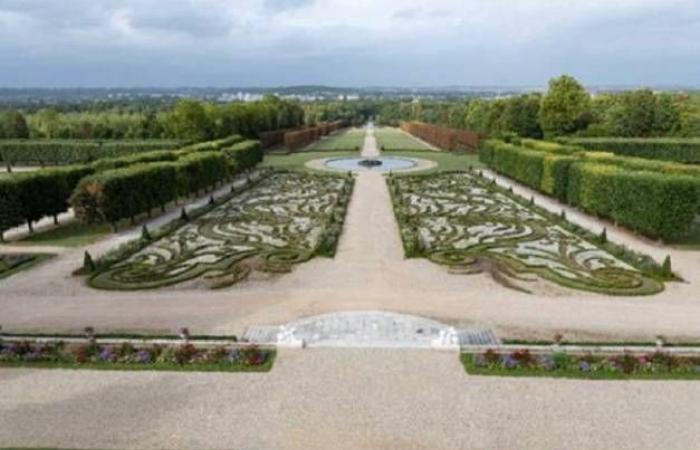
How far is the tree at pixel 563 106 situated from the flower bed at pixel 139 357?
215 feet

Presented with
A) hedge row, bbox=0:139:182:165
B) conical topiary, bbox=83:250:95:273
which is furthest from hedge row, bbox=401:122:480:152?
conical topiary, bbox=83:250:95:273

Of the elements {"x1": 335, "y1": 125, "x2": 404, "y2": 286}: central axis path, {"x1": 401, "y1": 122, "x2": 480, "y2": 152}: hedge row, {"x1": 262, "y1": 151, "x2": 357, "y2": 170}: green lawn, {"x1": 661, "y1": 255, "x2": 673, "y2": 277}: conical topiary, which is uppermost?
{"x1": 401, "y1": 122, "x2": 480, "y2": 152}: hedge row

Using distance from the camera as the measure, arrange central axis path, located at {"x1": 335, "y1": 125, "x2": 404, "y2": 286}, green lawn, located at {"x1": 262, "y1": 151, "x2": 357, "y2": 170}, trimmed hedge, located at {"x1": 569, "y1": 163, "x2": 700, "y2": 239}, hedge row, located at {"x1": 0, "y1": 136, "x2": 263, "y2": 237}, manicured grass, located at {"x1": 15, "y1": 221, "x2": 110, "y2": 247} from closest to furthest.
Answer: central axis path, located at {"x1": 335, "y1": 125, "x2": 404, "y2": 286} → trimmed hedge, located at {"x1": 569, "y1": 163, "x2": 700, "y2": 239} → manicured grass, located at {"x1": 15, "y1": 221, "x2": 110, "y2": 247} → hedge row, located at {"x1": 0, "y1": 136, "x2": 263, "y2": 237} → green lawn, located at {"x1": 262, "y1": 151, "x2": 357, "y2": 170}

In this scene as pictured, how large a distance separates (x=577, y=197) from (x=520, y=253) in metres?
10.8

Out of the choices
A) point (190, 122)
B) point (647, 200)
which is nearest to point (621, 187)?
point (647, 200)

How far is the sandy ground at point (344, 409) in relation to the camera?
37.6ft

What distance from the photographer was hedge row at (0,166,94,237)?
28.0m

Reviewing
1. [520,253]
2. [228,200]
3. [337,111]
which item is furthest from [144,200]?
[337,111]

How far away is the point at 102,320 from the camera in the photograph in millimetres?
17797

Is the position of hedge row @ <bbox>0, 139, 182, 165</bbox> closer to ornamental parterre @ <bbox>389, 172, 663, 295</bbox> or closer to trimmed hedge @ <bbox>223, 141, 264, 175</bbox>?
→ trimmed hedge @ <bbox>223, 141, 264, 175</bbox>

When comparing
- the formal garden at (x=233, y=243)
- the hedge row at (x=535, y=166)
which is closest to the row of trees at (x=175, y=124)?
the formal garden at (x=233, y=243)

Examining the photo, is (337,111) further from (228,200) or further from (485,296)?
(485,296)

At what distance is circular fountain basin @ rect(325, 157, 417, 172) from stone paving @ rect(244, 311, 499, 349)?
3746cm

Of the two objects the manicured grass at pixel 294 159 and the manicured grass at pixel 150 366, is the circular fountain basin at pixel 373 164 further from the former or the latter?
the manicured grass at pixel 150 366
